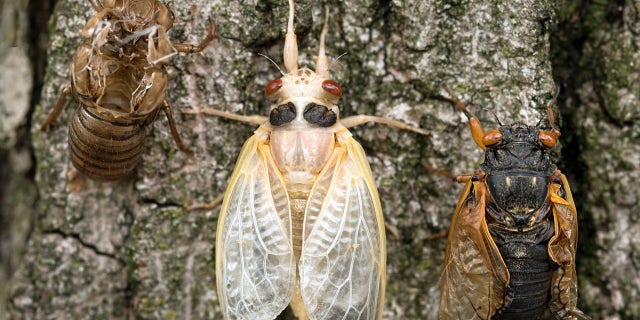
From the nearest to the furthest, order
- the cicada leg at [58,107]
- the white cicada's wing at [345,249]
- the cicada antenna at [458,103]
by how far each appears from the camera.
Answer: the white cicada's wing at [345,249], the cicada antenna at [458,103], the cicada leg at [58,107]

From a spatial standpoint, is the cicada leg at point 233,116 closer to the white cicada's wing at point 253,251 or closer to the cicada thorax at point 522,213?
the white cicada's wing at point 253,251

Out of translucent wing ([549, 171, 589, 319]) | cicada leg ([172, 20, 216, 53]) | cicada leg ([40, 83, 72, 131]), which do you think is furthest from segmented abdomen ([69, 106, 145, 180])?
translucent wing ([549, 171, 589, 319])

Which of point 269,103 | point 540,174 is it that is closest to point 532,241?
point 540,174

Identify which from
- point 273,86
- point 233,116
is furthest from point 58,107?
point 273,86

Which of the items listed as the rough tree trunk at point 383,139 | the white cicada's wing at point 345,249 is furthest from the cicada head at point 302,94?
the white cicada's wing at point 345,249

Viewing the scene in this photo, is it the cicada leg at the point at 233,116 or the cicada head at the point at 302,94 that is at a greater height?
the cicada head at the point at 302,94

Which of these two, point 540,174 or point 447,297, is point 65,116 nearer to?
point 447,297
